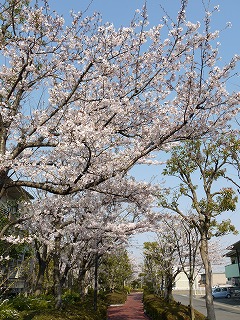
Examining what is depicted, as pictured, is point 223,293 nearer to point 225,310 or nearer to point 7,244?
point 225,310

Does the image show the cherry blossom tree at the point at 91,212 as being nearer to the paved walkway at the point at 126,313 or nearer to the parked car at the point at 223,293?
the paved walkway at the point at 126,313

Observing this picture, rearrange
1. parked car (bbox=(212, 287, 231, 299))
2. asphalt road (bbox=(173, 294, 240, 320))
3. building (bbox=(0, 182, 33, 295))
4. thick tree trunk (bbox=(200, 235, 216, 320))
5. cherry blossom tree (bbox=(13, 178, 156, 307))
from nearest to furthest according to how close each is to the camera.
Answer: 1. cherry blossom tree (bbox=(13, 178, 156, 307))
2. building (bbox=(0, 182, 33, 295))
3. thick tree trunk (bbox=(200, 235, 216, 320))
4. asphalt road (bbox=(173, 294, 240, 320))
5. parked car (bbox=(212, 287, 231, 299))

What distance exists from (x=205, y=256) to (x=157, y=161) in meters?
5.52

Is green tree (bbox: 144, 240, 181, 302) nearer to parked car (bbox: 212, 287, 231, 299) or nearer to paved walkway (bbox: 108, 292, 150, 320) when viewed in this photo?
paved walkway (bbox: 108, 292, 150, 320)

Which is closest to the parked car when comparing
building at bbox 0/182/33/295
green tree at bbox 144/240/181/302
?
green tree at bbox 144/240/181/302

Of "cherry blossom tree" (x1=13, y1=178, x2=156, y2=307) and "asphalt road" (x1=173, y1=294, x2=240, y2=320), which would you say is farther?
Answer: "asphalt road" (x1=173, y1=294, x2=240, y2=320)

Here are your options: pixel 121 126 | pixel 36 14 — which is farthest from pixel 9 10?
pixel 121 126

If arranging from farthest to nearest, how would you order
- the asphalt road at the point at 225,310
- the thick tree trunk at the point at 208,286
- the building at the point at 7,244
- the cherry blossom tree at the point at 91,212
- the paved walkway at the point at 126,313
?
the asphalt road at the point at 225,310
the paved walkway at the point at 126,313
the thick tree trunk at the point at 208,286
the building at the point at 7,244
the cherry blossom tree at the point at 91,212

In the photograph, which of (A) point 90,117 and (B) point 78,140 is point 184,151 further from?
(B) point 78,140

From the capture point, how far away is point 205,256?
12141 millimetres

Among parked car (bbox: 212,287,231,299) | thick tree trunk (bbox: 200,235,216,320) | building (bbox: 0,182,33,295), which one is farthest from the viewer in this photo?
parked car (bbox: 212,287,231,299)

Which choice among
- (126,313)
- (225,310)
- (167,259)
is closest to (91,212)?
(167,259)

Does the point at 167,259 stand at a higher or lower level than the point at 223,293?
higher

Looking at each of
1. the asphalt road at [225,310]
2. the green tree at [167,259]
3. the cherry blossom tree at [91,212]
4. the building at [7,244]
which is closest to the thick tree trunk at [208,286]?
the cherry blossom tree at [91,212]
